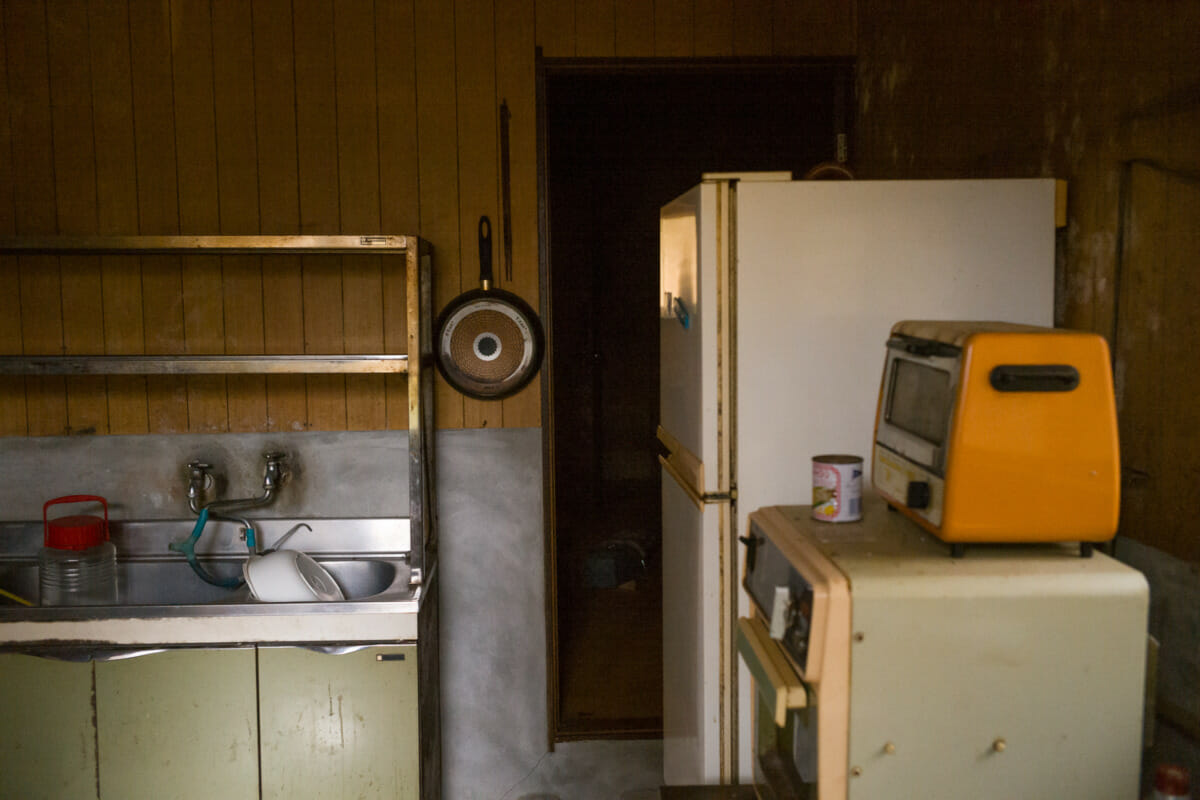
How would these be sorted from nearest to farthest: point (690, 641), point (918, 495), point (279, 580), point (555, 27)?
1. point (918, 495)
2. point (690, 641)
3. point (279, 580)
4. point (555, 27)

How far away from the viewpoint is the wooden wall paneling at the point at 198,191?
8.93ft

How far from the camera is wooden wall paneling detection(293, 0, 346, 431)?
275 cm

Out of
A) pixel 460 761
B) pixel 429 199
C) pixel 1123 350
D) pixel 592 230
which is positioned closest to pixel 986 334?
pixel 1123 350

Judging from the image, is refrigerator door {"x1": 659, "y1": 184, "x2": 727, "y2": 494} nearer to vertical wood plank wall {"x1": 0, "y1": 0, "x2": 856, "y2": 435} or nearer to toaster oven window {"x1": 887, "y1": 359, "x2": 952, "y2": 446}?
toaster oven window {"x1": 887, "y1": 359, "x2": 952, "y2": 446}

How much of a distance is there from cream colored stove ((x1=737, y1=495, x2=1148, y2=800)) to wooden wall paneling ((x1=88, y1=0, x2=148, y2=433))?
2.46 meters

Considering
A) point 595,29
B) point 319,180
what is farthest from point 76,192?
point 595,29

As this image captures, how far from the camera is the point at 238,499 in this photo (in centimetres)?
268

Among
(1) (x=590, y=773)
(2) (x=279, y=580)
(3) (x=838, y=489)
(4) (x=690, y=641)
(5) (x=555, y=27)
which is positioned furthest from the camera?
(1) (x=590, y=773)

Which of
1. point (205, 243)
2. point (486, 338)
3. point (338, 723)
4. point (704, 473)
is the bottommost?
point (338, 723)

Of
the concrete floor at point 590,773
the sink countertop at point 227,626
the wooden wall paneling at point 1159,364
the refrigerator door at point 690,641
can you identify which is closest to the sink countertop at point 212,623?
the sink countertop at point 227,626

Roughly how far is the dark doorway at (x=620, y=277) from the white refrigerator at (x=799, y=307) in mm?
2397

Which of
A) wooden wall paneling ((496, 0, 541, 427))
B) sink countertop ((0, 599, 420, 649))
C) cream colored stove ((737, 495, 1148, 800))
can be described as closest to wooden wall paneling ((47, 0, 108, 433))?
Result: sink countertop ((0, 599, 420, 649))

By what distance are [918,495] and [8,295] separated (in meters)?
2.86

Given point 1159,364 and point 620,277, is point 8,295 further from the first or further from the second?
point 620,277
